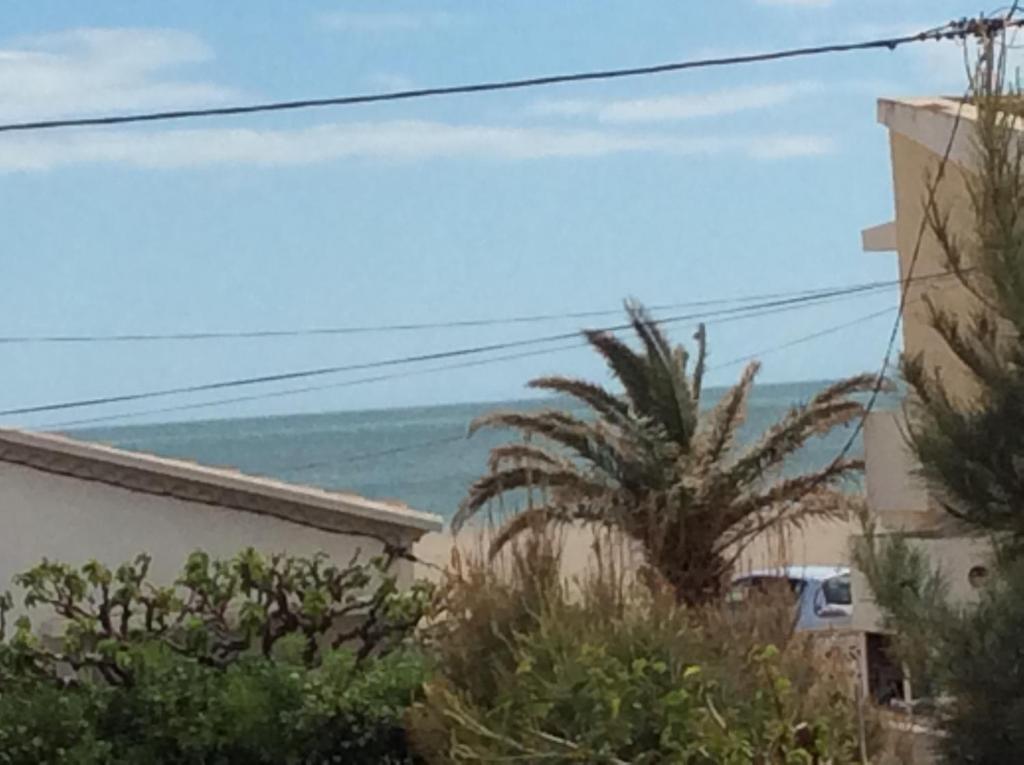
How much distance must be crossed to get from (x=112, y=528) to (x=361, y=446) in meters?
84.4

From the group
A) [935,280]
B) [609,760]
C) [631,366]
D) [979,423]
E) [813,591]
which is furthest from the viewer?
[813,591]

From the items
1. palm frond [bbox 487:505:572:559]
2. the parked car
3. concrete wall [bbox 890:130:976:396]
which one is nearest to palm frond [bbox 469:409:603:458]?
the parked car

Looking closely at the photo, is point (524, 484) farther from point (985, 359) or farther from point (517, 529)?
point (985, 359)

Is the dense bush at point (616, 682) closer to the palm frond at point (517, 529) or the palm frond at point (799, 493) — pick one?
the palm frond at point (517, 529)

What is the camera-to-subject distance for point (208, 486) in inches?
613

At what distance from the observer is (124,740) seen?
1138 cm

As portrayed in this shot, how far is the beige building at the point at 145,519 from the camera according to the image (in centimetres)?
1562

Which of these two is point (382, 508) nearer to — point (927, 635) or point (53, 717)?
point (53, 717)

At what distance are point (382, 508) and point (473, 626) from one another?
5.38 m

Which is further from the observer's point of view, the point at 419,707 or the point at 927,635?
the point at 419,707

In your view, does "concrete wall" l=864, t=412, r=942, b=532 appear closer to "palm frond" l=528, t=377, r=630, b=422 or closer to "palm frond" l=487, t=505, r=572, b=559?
"palm frond" l=528, t=377, r=630, b=422

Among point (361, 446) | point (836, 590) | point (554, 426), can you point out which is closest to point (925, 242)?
point (554, 426)

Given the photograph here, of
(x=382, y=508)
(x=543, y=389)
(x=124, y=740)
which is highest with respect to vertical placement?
(x=543, y=389)

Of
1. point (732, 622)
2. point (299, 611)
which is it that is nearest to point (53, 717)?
point (299, 611)
